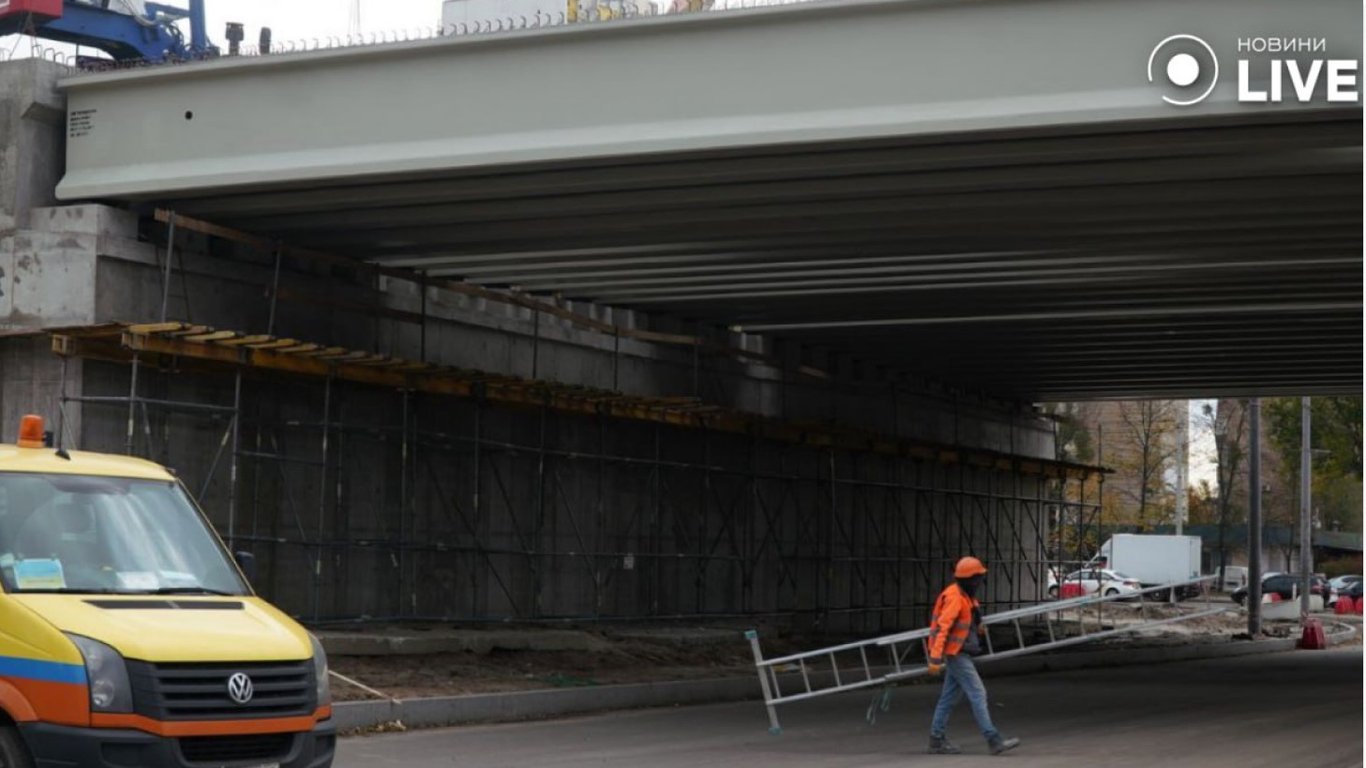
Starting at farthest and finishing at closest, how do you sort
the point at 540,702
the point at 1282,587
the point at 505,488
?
1. the point at 1282,587
2. the point at 505,488
3. the point at 540,702

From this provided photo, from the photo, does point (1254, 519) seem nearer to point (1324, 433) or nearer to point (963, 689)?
point (1324, 433)

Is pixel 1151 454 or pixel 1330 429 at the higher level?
pixel 1330 429

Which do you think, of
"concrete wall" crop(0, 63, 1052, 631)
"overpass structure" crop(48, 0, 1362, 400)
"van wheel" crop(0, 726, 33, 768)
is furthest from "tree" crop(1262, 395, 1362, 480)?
"van wheel" crop(0, 726, 33, 768)

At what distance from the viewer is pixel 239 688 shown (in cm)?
1039

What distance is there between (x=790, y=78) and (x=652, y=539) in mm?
14314

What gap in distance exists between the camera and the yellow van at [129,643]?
10086 millimetres

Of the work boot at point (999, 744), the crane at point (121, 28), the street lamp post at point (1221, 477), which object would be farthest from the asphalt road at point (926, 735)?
the street lamp post at point (1221, 477)

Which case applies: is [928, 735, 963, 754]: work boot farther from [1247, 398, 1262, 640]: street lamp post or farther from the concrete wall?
[1247, 398, 1262, 640]: street lamp post

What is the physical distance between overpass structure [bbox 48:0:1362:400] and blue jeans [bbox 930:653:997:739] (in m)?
5.17

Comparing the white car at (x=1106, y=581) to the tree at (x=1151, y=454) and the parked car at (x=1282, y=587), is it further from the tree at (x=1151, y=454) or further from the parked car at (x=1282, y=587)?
the parked car at (x=1282, y=587)

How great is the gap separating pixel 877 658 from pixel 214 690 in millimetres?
23949

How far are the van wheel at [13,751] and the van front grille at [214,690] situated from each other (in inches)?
27.4

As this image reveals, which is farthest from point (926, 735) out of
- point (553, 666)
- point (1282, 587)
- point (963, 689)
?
point (1282, 587)

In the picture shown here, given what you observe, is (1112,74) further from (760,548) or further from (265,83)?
(760,548)
